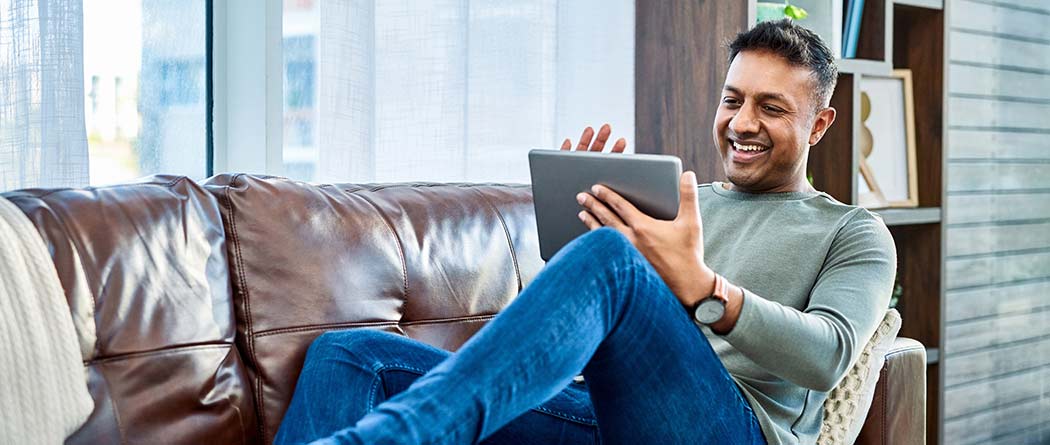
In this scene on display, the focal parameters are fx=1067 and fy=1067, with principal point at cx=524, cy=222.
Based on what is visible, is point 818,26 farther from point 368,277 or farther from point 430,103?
point 368,277

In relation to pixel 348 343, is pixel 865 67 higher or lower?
higher

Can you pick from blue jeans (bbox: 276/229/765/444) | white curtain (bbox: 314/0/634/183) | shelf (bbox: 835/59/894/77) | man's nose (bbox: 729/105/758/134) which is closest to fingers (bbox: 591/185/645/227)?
blue jeans (bbox: 276/229/765/444)

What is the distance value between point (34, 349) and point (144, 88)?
801 mm

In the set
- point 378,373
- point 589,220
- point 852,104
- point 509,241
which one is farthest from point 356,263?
point 852,104

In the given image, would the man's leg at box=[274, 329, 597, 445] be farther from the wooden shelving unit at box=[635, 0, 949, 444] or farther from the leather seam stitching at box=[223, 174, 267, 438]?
the wooden shelving unit at box=[635, 0, 949, 444]

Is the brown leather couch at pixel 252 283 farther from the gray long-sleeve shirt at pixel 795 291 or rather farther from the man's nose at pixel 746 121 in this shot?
the man's nose at pixel 746 121

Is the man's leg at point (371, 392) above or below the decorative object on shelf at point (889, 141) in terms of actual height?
below

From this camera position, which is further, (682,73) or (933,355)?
(933,355)

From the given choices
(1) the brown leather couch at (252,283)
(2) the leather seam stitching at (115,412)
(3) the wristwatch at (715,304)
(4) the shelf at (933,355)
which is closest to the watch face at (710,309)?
(3) the wristwatch at (715,304)

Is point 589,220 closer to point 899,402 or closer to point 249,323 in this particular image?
point 249,323

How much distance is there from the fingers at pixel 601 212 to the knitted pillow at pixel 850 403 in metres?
0.47

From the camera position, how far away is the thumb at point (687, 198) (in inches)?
52.7

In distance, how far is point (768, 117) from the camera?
67.5 inches

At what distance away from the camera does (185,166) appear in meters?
2.09
